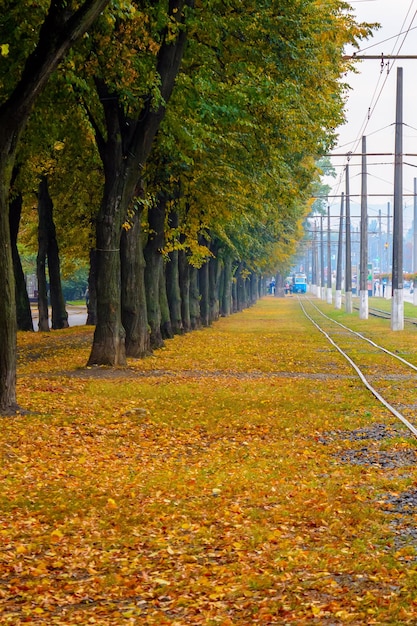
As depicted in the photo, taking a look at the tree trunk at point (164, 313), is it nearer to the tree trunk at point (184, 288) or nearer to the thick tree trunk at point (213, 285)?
the tree trunk at point (184, 288)

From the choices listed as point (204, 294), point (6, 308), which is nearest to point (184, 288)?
point (204, 294)

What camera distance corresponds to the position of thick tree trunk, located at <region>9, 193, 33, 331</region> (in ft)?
124

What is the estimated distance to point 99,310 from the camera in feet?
79.0

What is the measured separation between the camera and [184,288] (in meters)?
42.8

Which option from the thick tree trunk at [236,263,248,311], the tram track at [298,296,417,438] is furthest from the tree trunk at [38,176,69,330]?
the thick tree trunk at [236,263,248,311]

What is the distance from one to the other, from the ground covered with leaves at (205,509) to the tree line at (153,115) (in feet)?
9.37

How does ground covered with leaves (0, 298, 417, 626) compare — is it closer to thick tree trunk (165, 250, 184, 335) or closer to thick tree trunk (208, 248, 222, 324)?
thick tree trunk (165, 250, 184, 335)

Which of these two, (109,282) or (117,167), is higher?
(117,167)

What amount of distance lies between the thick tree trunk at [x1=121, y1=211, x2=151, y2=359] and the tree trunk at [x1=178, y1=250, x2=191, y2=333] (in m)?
14.2

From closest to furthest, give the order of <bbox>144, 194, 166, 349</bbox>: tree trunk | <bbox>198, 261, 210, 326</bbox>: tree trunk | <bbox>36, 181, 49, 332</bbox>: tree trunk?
<bbox>144, 194, 166, 349</bbox>: tree trunk → <bbox>36, 181, 49, 332</bbox>: tree trunk → <bbox>198, 261, 210, 326</bbox>: tree trunk

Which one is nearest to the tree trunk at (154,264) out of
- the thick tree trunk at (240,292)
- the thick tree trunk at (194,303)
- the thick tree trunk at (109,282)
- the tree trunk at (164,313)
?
the tree trunk at (164,313)

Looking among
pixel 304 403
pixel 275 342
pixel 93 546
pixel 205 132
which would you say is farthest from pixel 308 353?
pixel 93 546

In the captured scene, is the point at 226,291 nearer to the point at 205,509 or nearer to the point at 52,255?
the point at 52,255

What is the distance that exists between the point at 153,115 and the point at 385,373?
7520mm
